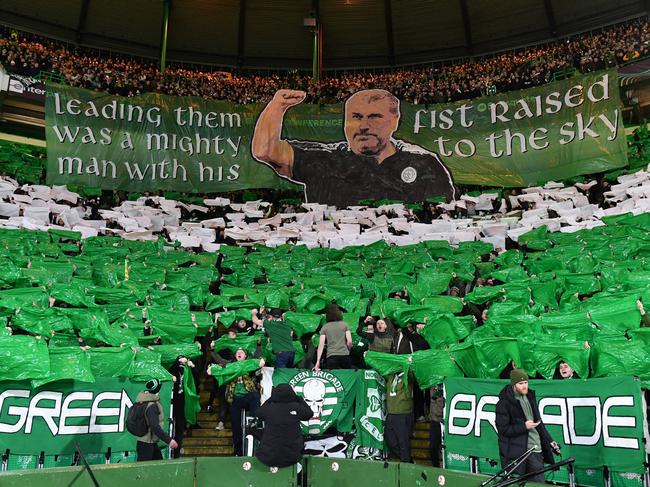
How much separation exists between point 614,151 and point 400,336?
14.3 meters

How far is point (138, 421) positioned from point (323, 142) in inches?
727

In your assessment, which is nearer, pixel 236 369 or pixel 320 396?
pixel 320 396

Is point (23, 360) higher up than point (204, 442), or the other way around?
point (23, 360)

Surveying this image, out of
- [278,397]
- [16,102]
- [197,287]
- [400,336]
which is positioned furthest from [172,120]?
[278,397]

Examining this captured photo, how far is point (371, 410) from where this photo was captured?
26.5 ft

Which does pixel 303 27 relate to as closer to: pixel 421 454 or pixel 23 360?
pixel 421 454

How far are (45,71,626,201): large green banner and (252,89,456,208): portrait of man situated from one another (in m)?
0.03

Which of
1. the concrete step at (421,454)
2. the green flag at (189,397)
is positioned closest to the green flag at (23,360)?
the green flag at (189,397)

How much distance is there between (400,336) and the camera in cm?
876

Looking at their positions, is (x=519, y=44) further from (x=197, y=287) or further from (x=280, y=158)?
(x=197, y=287)

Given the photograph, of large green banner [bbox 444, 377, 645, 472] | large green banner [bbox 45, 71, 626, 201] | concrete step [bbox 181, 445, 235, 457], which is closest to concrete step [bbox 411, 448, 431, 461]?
large green banner [bbox 444, 377, 645, 472]

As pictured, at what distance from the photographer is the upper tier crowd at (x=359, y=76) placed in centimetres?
2419

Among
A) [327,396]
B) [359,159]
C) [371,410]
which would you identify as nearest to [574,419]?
[371,410]

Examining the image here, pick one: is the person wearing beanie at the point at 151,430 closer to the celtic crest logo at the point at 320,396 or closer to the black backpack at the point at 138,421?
the black backpack at the point at 138,421
